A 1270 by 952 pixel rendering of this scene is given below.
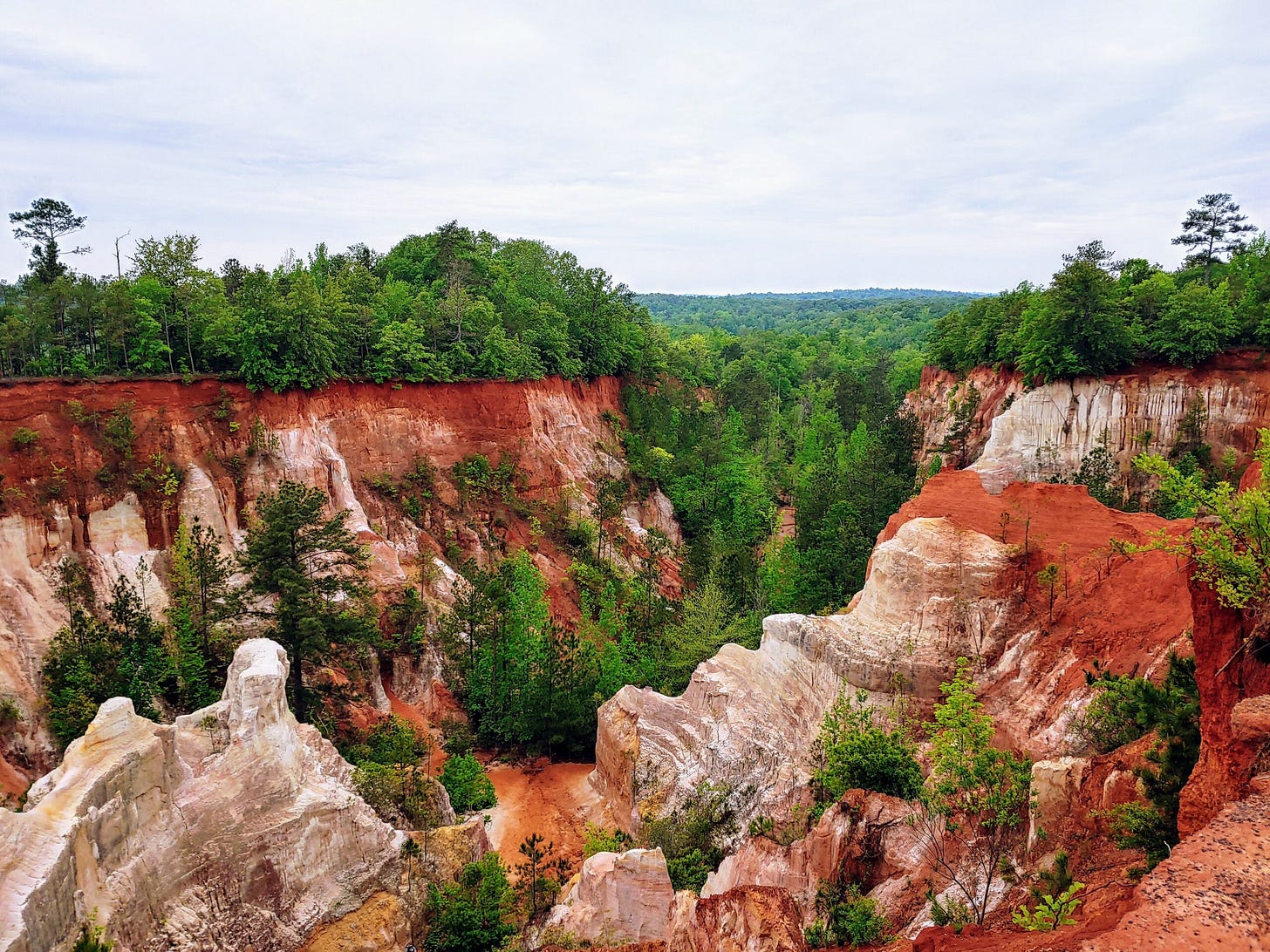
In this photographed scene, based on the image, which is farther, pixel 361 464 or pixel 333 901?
pixel 361 464

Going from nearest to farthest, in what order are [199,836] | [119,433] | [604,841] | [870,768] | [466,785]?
[199,836]
[870,768]
[604,841]
[466,785]
[119,433]

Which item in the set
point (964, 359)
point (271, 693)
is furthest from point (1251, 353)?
point (271, 693)

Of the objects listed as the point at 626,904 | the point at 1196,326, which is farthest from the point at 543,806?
the point at 1196,326

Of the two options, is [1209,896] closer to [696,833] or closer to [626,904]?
[626,904]

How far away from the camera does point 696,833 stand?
20359mm

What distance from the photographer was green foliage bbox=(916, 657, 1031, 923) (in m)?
13.5

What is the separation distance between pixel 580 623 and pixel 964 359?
30.9 meters

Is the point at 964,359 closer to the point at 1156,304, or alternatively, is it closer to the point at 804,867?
the point at 1156,304

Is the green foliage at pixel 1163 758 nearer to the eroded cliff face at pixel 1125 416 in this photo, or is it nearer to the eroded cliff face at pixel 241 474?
the eroded cliff face at pixel 241 474

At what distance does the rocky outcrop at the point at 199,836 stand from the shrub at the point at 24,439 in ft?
45.9

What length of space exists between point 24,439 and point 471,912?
68.9 ft

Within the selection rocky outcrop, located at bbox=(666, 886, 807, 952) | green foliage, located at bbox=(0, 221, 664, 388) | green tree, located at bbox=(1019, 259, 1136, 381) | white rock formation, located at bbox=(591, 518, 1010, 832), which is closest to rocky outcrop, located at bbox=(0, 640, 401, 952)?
rocky outcrop, located at bbox=(666, 886, 807, 952)

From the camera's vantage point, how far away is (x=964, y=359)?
5012 cm

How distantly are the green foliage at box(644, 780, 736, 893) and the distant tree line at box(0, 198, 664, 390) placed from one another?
2335cm
